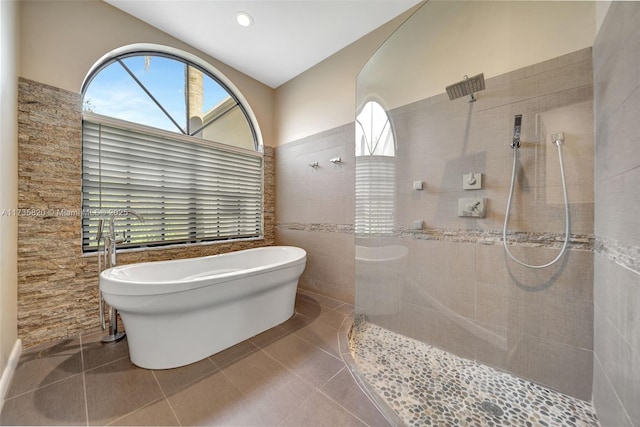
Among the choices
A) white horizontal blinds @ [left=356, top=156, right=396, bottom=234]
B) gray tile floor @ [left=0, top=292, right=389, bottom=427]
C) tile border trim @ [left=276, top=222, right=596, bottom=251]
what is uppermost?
white horizontal blinds @ [left=356, top=156, right=396, bottom=234]

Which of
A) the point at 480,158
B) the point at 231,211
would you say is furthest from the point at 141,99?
the point at 480,158

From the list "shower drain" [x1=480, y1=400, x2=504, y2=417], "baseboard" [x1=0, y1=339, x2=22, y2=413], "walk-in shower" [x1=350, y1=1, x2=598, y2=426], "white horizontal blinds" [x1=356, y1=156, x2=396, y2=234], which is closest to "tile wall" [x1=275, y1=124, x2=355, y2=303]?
"white horizontal blinds" [x1=356, y1=156, x2=396, y2=234]

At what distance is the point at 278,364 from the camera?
57.9 inches

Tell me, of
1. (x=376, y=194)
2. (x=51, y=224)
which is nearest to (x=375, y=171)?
(x=376, y=194)

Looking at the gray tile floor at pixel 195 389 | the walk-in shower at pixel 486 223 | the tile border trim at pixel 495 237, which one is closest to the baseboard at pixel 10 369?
the gray tile floor at pixel 195 389

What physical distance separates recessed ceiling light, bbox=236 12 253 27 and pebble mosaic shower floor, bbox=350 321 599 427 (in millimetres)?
2965

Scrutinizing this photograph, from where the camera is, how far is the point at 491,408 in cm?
115

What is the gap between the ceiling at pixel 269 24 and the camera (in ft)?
6.38

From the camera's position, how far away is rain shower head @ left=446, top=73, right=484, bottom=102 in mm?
1489

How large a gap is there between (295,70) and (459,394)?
3398 mm

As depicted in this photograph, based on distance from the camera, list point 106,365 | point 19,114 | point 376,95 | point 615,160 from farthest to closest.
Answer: point 376,95
point 19,114
point 106,365
point 615,160

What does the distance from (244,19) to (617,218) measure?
2.90 metres

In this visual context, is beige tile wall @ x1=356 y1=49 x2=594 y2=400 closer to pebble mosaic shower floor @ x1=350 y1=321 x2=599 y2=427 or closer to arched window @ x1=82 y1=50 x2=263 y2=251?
pebble mosaic shower floor @ x1=350 y1=321 x2=599 y2=427

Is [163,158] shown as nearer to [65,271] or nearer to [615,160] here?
[65,271]
